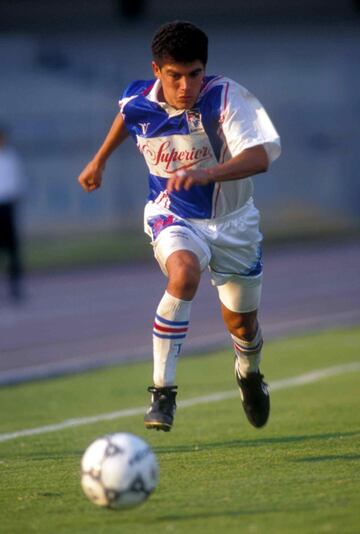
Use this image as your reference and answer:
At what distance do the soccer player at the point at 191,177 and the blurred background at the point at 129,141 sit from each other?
55.6ft

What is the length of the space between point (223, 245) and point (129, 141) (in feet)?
69.4

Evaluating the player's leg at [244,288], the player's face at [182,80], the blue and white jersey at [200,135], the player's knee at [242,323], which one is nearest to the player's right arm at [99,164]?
the blue and white jersey at [200,135]

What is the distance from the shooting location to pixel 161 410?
7242 millimetres

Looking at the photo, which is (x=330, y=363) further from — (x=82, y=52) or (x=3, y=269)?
(x=82, y=52)

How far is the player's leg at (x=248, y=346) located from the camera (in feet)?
27.4

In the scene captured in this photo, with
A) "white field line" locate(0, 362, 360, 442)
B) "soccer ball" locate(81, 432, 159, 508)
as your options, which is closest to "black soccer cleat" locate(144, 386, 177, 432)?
"soccer ball" locate(81, 432, 159, 508)

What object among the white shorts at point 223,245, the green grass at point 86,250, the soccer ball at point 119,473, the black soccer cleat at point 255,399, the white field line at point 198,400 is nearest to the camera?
the soccer ball at point 119,473

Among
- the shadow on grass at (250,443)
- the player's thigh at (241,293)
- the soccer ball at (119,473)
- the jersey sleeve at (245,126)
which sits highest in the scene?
the jersey sleeve at (245,126)

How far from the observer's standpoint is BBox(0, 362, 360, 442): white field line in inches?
369

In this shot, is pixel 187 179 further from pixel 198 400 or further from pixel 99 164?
pixel 198 400

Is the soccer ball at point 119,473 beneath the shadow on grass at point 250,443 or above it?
above

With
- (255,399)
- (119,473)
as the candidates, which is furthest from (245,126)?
(119,473)

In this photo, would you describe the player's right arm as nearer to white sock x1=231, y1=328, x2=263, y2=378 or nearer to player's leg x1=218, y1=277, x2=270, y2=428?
player's leg x1=218, y1=277, x2=270, y2=428

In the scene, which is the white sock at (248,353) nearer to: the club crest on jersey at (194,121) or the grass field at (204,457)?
the grass field at (204,457)
